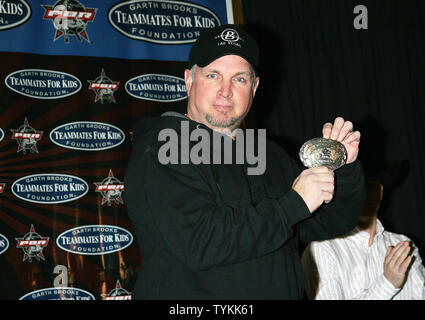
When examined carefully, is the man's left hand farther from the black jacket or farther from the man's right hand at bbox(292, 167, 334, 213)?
the man's right hand at bbox(292, 167, 334, 213)

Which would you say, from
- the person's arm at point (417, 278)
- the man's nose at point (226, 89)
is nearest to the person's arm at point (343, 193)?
the man's nose at point (226, 89)

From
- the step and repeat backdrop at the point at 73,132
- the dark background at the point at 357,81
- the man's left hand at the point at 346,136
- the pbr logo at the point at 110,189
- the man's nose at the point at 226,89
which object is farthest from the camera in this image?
the dark background at the point at 357,81

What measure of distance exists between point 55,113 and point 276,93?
1.73m

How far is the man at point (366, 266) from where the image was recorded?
256 cm

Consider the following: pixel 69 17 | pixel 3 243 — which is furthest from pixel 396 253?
pixel 69 17

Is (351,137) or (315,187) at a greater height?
(351,137)

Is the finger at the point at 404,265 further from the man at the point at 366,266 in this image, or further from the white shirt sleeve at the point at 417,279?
the white shirt sleeve at the point at 417,279

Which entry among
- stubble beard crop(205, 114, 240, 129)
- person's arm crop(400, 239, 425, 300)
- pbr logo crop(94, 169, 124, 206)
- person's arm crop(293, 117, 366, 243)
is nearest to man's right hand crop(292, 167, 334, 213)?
person's arm crop(293, 117, 366, 243)

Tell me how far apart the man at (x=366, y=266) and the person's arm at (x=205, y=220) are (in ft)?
4.70

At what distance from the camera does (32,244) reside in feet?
9.57
